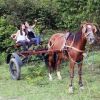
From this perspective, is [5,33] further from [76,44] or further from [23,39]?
[76,44]

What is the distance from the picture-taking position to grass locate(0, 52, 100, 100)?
9695mm

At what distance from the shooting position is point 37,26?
1805 cm

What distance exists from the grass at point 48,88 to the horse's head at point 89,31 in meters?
1.31

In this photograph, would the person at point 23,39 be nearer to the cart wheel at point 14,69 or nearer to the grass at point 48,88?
the cart wheel at point 14,69

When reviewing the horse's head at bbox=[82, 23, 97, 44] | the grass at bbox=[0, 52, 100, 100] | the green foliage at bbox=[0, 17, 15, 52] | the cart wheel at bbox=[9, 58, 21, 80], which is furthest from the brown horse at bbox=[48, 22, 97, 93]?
the green foliage at bbox=[0, 17, 15, 52]

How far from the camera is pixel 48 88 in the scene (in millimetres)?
10703

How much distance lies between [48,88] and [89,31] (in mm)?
2000

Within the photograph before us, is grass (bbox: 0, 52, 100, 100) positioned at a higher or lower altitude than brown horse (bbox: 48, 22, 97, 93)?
lower

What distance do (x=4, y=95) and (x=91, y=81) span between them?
2.72m

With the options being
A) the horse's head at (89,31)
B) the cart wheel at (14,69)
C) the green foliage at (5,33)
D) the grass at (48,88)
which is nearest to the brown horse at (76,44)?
the horse's head at (89,31)

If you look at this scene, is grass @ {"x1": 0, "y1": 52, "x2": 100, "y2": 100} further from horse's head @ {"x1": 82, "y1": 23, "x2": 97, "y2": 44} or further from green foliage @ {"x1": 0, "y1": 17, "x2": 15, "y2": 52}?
green foliage @ {"x1": 0, "y1": 17, "x2": 15, "y2": 52}

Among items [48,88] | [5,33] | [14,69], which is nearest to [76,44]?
[48,88]

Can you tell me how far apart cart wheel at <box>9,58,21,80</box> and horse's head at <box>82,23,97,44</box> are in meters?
3.00

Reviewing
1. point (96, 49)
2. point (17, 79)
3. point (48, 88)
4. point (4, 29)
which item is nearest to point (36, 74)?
point (17, 79)
